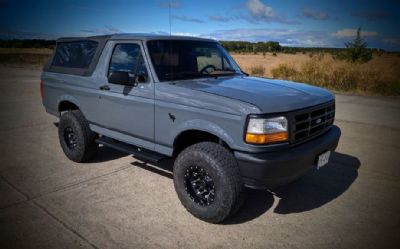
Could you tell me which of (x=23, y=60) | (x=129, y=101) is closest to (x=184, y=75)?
(x=129, y=101)

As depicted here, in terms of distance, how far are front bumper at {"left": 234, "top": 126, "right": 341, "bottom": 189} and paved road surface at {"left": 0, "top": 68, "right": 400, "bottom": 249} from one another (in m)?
0.60

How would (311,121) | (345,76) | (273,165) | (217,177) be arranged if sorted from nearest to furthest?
(273,165) < (217,177) < (311,121) < (345,76)

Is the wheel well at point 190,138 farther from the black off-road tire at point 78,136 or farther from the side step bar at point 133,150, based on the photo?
the black off-road tire at point 78,136

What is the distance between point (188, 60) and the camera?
3982 millimetres

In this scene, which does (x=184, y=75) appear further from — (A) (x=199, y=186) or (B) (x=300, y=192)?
(B) (x=300, y=192)

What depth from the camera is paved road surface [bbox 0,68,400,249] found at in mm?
2896

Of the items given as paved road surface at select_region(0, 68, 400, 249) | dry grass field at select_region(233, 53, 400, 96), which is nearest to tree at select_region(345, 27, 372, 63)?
dry grass field at select_region(233, 53, 400, 96)

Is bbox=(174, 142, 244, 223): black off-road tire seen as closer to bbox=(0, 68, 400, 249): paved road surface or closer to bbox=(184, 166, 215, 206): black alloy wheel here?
bbox=(184, 166, 215, 206): black alloy wheel

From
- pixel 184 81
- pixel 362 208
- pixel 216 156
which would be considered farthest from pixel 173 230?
pixel 362 208

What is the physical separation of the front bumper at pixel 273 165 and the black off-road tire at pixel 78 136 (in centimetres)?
268

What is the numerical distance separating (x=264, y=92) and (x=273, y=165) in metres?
0.88

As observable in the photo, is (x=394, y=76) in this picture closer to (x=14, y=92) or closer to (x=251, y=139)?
(x=251, y=139)

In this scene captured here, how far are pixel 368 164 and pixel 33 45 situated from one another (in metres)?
91.4

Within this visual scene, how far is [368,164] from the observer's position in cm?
499
